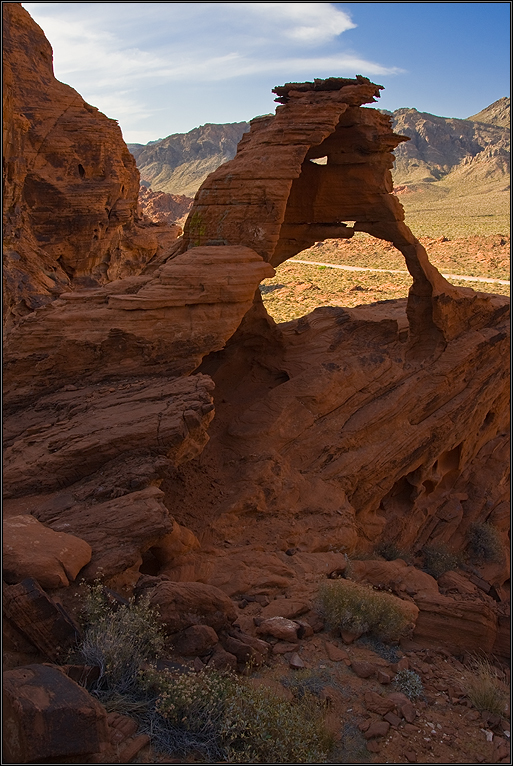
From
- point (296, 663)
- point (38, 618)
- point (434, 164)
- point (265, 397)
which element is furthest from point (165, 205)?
point (38, 618)

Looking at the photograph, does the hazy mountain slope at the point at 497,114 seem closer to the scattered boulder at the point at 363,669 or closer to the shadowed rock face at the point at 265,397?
the shadowed rock face at the point at 265,397

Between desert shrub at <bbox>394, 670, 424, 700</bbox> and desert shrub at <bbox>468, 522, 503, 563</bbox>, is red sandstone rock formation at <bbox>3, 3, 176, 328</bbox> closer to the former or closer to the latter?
desert shrub at <bbox>468, 522, 503, 563</bbox>

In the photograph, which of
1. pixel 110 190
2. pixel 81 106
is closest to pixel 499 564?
pixel 110 190

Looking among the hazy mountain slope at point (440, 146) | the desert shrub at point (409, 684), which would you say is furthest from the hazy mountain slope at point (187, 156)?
the desert shrub at point (409, 684)

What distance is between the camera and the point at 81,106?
2208 centimetres

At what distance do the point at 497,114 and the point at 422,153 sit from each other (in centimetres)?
2735

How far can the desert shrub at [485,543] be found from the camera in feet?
42.5

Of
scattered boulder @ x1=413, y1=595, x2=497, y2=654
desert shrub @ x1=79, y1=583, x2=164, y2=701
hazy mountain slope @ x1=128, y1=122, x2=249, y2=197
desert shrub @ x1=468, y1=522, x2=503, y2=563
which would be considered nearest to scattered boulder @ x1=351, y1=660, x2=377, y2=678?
scattered boulder @ x1=413, y1=595, x2=497, y2=654

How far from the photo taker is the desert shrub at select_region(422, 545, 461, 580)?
11.2 metres

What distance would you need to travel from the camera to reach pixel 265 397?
10617mm

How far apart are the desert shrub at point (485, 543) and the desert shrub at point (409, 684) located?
7430 mm

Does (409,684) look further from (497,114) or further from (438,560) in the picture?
(497,114)

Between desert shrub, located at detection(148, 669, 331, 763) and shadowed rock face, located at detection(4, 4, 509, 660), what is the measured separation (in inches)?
64.5

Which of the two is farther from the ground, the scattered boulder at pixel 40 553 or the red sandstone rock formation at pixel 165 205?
the red sandstone rock formation at pixel 165 205
